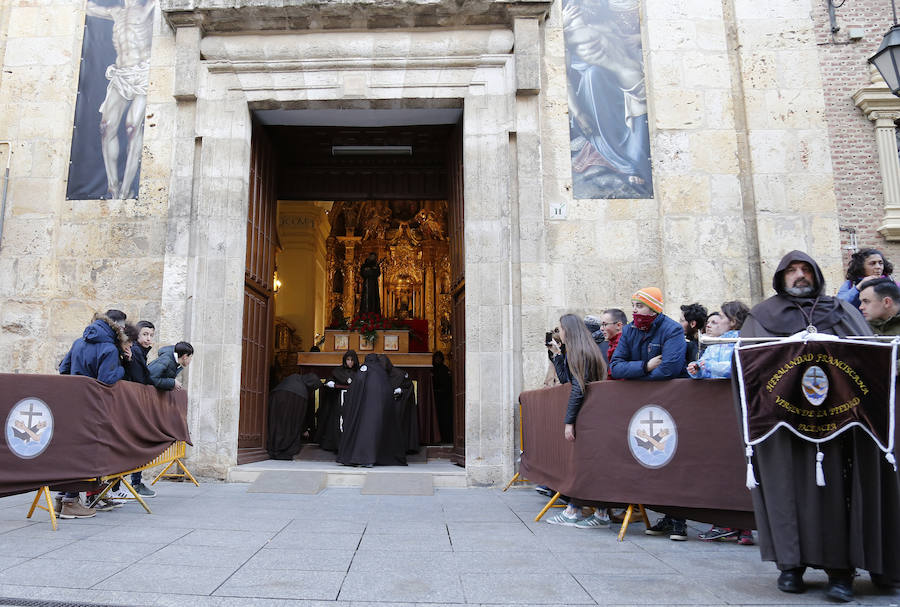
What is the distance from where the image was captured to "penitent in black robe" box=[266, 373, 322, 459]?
1075 centimetres

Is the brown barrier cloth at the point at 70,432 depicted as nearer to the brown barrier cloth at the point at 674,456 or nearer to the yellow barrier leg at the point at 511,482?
the brown barrier cloth at the point at 674,456

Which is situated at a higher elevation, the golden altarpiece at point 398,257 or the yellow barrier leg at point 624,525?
the golden altarpiece at point 398,257

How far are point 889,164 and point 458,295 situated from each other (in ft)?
21.4

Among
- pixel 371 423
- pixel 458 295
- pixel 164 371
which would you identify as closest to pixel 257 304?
pixel 371 423

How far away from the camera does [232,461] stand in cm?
894

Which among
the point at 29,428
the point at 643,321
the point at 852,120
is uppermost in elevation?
the point at 852,120

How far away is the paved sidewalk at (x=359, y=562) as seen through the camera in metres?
3.53

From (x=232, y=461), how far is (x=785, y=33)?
10.0 metres

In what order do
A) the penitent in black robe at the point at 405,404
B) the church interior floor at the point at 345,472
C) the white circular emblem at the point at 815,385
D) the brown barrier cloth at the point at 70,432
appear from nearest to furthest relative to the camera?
1. the white circular emblem at the point at 815,385
2. the brown barrier cloth at the point at 70,432
3. the church interior floor at the point at 345,472
4. the penitent in black robe at the point at 405,404

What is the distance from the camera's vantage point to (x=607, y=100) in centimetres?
979

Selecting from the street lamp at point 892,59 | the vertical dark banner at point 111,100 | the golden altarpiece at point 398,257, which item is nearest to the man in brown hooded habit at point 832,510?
the street lamp at point 892,59

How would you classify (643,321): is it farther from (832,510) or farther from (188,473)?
(188,473)

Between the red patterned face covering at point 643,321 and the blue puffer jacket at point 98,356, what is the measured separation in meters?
4.50

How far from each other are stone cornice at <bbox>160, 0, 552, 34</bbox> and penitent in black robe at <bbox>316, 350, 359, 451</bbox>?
5182 mm
